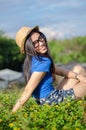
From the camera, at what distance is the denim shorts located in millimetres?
6180

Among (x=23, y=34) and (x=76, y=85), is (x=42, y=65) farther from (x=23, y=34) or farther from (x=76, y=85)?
(x=76, y=85)

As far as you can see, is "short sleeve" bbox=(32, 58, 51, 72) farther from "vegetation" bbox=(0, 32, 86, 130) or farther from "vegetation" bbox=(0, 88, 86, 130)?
"vegetation" bbox=(0, 88, 86, 130)

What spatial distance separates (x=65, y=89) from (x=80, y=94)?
0.80 ft

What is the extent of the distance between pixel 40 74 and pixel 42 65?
0.12 metres

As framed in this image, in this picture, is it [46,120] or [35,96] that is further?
[35,96]

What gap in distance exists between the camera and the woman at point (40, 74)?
19.4 ft

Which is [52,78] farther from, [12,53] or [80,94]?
[12,53]

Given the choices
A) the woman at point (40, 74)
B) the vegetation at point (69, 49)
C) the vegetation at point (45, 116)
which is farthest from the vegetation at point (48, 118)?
the vegetation at point (69, 49)

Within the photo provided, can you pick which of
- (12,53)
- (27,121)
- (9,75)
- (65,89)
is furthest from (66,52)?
(27,121)

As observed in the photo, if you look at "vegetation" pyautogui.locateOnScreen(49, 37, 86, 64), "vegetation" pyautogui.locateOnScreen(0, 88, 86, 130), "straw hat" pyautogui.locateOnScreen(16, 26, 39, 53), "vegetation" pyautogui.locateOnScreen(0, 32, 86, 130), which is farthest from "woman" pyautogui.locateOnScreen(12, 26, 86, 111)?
"vegetation" pyautogui.locateOnScreen(49, 37, 86, 64)

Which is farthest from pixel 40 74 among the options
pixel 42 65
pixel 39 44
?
pixel 39 44

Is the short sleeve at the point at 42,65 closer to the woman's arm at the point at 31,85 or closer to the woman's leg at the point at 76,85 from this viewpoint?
the woman's arm at the point at 31,85

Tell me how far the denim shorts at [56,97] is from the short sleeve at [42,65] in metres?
0.39

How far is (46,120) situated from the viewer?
→ 4.72 m
